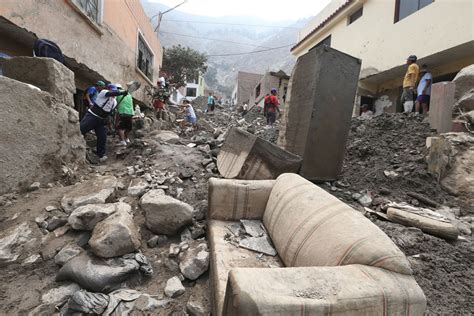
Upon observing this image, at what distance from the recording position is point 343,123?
4.01 m

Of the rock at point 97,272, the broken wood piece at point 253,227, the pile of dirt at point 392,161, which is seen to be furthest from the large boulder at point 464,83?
the rock at point 97,272

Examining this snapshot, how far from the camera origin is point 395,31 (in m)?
8.34

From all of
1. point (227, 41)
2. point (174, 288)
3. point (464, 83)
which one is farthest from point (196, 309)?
point (227, 41)

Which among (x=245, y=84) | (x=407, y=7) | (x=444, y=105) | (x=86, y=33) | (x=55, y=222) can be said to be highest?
(x=245, y=84)

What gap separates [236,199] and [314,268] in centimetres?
136

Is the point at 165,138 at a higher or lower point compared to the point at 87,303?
higher

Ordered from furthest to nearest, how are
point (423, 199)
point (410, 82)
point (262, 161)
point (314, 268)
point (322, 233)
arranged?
point (410, 82) < point (423, 199) < point (262, 161) < point (322, 233) < point (314, 268)

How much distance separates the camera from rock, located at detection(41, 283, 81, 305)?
188cm

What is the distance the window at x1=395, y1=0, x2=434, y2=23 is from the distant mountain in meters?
46.7

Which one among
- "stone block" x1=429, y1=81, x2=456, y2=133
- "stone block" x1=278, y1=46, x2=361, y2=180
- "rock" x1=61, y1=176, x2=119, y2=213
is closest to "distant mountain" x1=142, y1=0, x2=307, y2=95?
"stone block" x1=429, y1=81, x2=456, y2=133

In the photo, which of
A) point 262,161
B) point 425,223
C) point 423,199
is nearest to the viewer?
point 425,223

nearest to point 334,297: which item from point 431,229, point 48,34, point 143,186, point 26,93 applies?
point 431,229

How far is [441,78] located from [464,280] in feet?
26.5

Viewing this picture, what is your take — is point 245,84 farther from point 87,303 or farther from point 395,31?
point 87,303
